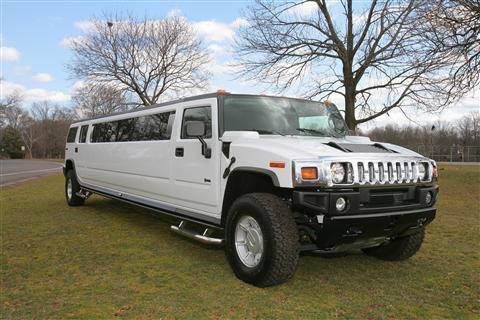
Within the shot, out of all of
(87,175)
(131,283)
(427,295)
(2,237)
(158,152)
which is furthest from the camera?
(87,175)

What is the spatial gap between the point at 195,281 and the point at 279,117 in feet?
7.13

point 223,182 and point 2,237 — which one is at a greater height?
point 223,182

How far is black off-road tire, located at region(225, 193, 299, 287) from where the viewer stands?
158 inches

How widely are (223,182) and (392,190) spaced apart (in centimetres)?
178

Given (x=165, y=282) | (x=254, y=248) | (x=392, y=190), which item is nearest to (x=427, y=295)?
(x=392, y=190)

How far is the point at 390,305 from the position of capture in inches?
154

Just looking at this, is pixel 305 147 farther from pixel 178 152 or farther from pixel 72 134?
pixel 72 134

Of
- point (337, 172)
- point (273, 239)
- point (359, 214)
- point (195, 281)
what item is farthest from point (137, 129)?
point (359, 214)

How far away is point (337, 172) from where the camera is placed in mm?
3930

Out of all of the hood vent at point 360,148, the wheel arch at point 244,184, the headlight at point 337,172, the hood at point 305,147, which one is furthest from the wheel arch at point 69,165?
the headlight at point 337,172

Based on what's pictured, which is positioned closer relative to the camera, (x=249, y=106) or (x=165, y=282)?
(x=165, y=282)

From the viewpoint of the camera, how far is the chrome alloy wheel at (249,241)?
434 centimetres

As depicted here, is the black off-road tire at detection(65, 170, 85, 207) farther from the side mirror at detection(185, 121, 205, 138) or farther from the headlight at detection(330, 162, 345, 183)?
the headlight at detection(330, 162, 345, 183)

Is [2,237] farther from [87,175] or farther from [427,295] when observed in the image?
[427,295]
